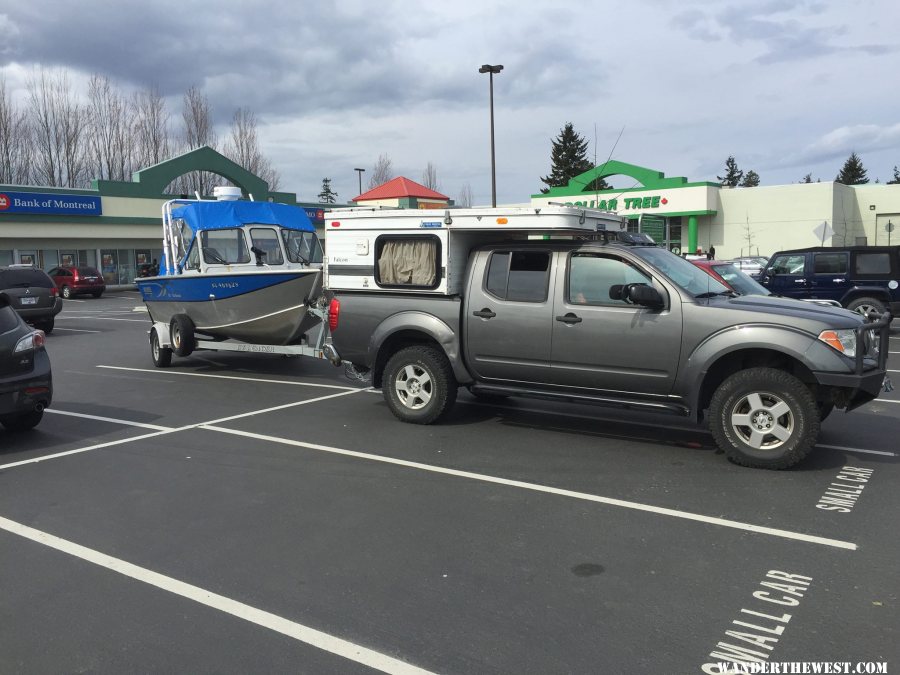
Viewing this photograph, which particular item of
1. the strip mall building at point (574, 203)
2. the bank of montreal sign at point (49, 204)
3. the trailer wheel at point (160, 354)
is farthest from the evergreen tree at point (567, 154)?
the trailer wheel at point (160, 354)

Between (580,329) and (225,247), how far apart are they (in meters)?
7.17

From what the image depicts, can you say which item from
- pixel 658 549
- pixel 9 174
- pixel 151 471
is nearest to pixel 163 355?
pixel 151 471

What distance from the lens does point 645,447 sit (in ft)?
23.1

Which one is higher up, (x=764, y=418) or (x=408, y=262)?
(x=408, y=262)

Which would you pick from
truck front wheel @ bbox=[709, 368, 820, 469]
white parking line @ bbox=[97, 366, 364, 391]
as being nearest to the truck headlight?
truck front wheel @ bbox=[709, 368, 820, 469]

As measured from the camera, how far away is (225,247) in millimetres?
12102

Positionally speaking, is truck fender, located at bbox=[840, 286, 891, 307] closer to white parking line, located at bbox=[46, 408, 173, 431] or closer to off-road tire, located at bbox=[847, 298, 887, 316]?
off-road tire, located at bbox=[847, 298, 887, 316]

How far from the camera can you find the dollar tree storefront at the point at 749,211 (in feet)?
143

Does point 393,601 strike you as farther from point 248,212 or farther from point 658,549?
point 248,212

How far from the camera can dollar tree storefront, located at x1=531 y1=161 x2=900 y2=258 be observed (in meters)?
43.7

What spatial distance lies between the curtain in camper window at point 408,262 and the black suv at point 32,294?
13537mm

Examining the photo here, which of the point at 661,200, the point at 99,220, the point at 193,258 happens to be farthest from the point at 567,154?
the point at 193,258

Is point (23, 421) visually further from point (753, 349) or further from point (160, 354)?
point (753, 349)

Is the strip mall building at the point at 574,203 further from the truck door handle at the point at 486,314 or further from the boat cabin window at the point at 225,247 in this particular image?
the truck door handle at the point at 486,314
